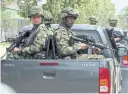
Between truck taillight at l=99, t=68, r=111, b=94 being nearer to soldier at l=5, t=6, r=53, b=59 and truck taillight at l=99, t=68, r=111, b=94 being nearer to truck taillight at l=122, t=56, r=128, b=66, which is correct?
soldier at l=5, t=6, r=53, b=59

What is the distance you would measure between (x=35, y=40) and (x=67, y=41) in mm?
487

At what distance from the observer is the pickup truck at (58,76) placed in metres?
5.56

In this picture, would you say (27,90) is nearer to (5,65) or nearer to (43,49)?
(5,65)

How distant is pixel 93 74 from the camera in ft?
18.3

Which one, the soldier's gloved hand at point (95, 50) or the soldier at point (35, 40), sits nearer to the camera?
the soldier at point (35, 40)

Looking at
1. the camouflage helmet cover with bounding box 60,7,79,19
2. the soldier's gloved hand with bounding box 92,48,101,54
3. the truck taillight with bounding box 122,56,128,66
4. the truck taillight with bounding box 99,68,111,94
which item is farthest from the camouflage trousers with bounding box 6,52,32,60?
the truck taillight with bounding box 122,56,128,66

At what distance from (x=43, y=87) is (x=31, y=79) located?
19 cm

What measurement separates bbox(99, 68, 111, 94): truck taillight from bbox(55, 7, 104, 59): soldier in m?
0.81

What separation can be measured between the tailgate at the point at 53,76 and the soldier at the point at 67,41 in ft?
1.97

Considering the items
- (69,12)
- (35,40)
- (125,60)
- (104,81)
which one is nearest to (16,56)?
(35,40)

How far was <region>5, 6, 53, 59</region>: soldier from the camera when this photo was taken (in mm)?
6402

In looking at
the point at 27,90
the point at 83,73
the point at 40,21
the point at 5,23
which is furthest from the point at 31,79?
the point at 5,23

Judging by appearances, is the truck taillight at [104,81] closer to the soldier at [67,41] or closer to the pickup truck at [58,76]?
the pickup truck at [58,76]

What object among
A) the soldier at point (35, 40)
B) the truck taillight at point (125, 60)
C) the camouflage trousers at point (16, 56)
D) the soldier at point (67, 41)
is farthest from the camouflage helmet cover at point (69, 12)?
the truck taillight at point (125, 60)
